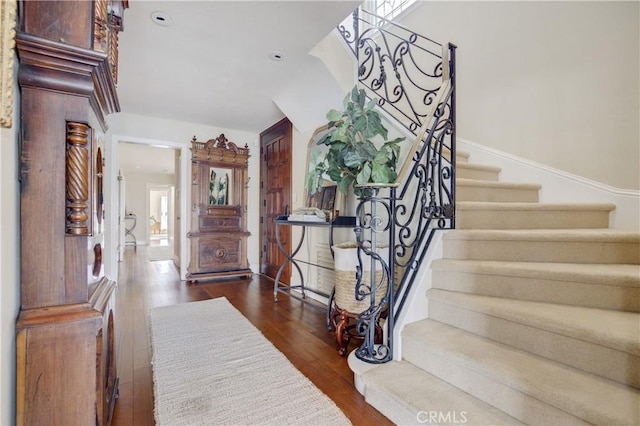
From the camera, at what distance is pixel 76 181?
83 cm

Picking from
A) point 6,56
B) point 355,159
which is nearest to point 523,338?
point 355,159

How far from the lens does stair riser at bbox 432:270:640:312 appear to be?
1268 millimetres

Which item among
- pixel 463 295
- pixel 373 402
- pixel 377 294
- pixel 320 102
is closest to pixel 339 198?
pixel 320 102

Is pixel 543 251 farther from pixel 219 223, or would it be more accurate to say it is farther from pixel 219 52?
pixel 219 223

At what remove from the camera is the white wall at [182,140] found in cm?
402

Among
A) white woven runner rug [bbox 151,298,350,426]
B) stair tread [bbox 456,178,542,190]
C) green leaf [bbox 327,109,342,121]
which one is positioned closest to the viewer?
white woven runner rug [bbox 151,298,350,426]

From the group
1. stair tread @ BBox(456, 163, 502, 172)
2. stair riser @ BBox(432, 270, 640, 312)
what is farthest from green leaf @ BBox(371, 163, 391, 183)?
stair tread @ BBox(456, 163, 502, 172)

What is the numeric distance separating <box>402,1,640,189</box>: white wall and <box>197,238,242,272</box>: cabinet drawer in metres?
3.55

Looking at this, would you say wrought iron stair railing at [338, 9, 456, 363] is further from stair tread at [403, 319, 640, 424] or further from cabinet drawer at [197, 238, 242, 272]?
cabinet drawer at [197, 238, 242, 272]

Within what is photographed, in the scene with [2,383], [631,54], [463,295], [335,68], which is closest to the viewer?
[2,383]

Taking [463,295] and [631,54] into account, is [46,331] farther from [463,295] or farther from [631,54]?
[631,54]

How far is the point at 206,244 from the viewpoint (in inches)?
175

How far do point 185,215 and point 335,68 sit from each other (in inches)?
123

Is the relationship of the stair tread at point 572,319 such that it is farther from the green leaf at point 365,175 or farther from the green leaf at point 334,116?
the green leaf at point 334,116
